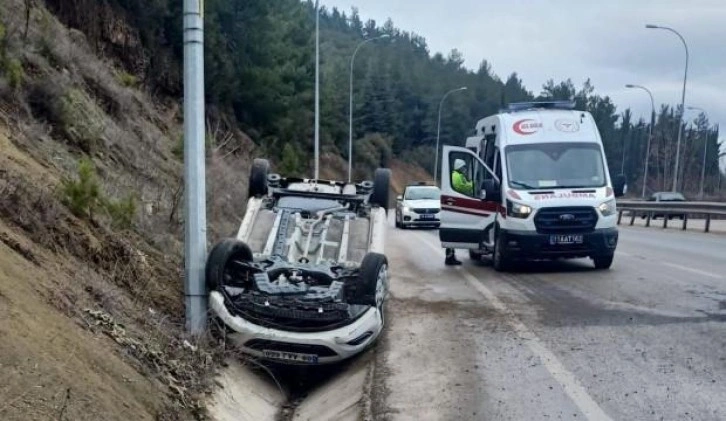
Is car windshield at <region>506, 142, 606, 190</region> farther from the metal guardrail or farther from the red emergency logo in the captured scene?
the metal guardrail

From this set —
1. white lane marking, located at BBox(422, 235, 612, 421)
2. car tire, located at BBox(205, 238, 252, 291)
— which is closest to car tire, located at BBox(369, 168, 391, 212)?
white lane marking, located at BBox(422, 235, 612, 421)

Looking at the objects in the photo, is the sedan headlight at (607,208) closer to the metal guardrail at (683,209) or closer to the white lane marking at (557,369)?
the white lane marking at (557,369)

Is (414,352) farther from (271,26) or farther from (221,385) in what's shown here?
(271,26)

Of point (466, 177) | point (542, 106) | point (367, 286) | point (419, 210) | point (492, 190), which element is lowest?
point (419, 210)

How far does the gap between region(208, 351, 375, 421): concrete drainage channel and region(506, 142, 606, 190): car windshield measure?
21.6ft

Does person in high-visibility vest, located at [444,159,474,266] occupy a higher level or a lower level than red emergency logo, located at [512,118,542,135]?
lower

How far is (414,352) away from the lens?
7.80m

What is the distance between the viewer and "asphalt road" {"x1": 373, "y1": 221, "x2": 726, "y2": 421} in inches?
235

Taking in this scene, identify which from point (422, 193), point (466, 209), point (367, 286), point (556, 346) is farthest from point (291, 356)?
point (422, 193)

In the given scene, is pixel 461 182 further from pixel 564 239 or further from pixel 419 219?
pixel 419 219

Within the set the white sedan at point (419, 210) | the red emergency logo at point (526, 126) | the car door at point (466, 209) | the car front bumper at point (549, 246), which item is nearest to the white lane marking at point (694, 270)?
the car front bumper at point (549, 246)

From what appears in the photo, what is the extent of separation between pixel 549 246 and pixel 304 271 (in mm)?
6044

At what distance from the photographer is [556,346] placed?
7.74 m

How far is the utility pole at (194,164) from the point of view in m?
7.53
